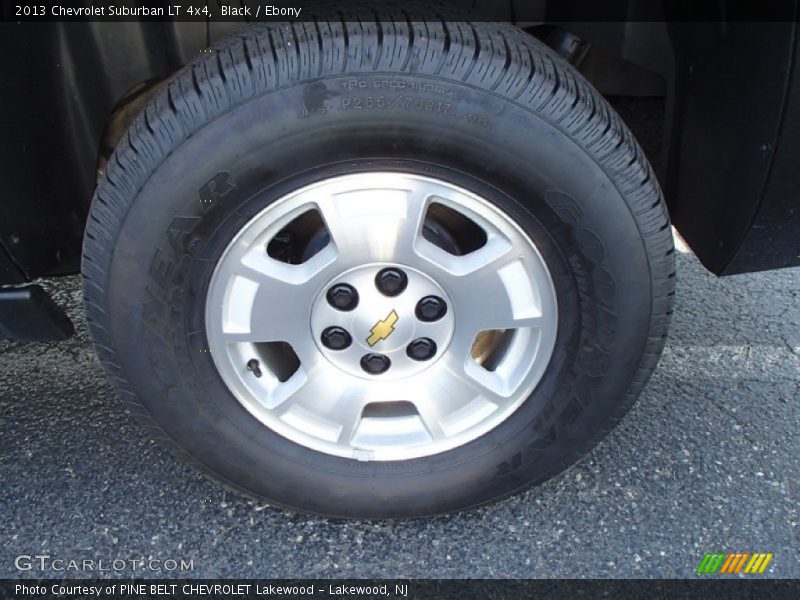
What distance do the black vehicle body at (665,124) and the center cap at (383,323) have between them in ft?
2.33

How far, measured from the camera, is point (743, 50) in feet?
5.04

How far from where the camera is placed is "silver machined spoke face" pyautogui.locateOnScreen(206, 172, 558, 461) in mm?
1539

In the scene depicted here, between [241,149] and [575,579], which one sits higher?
[241,149]

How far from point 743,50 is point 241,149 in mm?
1060

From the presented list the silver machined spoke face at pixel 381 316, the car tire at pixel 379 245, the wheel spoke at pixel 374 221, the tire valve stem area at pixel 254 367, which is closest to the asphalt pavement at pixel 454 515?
the car tire at pixel 379 245

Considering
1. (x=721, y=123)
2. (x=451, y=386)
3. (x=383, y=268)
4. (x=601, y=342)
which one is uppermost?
(x=721, y=123)

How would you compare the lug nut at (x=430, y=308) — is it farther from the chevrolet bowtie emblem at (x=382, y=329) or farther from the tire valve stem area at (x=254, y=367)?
the tire valve stem area at (x=254, y=367)

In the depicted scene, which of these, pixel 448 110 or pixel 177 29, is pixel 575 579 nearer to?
pixel 448 110

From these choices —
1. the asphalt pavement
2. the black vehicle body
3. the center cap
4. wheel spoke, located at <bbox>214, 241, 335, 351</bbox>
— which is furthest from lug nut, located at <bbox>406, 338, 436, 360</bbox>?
the black vehicle body

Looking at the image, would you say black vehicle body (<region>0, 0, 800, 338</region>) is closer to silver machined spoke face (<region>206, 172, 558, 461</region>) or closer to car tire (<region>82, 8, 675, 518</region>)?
car tire (<region>82, 8, 675, 518</region>)

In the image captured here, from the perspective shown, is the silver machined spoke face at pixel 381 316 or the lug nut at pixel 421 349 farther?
the lug nut at pixel 421 349

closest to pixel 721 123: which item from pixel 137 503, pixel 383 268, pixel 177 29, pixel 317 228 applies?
pixel 383 268

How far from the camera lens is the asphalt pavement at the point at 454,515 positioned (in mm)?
1766

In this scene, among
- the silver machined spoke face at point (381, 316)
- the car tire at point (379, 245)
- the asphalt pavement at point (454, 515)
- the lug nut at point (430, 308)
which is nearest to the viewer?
the car tire at point (379, 245)
